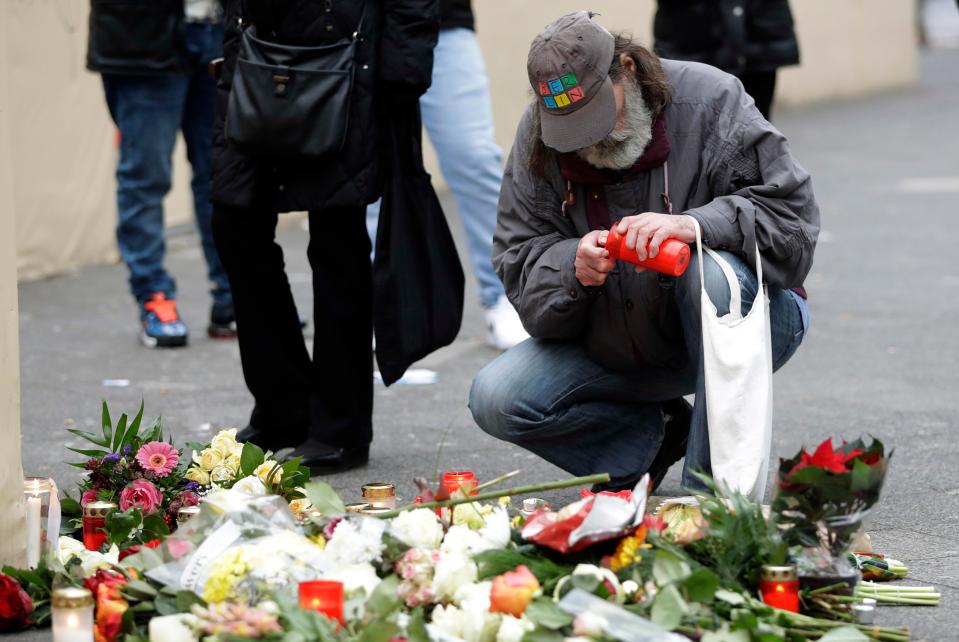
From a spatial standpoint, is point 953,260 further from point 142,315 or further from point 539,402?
point 539,402

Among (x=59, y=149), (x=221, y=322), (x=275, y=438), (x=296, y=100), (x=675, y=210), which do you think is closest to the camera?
(x=675, y=210)

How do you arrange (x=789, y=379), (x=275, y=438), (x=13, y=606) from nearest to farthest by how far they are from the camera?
(x=13, y=606)
(x=275, y=438)
(x=789, y=379)

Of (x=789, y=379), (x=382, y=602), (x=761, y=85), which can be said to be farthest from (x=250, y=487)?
(x=761, y=85)

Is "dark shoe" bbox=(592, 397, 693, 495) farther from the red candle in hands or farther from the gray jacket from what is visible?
the red candle in hands

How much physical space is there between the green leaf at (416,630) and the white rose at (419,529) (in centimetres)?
24

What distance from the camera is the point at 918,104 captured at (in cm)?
1630

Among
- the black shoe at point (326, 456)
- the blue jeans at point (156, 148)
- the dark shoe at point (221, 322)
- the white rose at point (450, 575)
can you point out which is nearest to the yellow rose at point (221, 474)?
the black shoe at point (326, 456)

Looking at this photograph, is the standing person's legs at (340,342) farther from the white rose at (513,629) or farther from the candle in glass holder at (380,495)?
the white rose at (513,629)

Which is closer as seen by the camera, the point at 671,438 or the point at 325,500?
the point at 325,500

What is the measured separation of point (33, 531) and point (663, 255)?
137 centimetres

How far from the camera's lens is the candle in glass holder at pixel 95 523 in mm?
3350

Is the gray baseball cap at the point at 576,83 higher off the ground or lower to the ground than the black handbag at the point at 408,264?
higher

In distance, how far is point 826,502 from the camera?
286 cm

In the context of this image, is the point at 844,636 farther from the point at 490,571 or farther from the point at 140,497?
the point at 140,497
